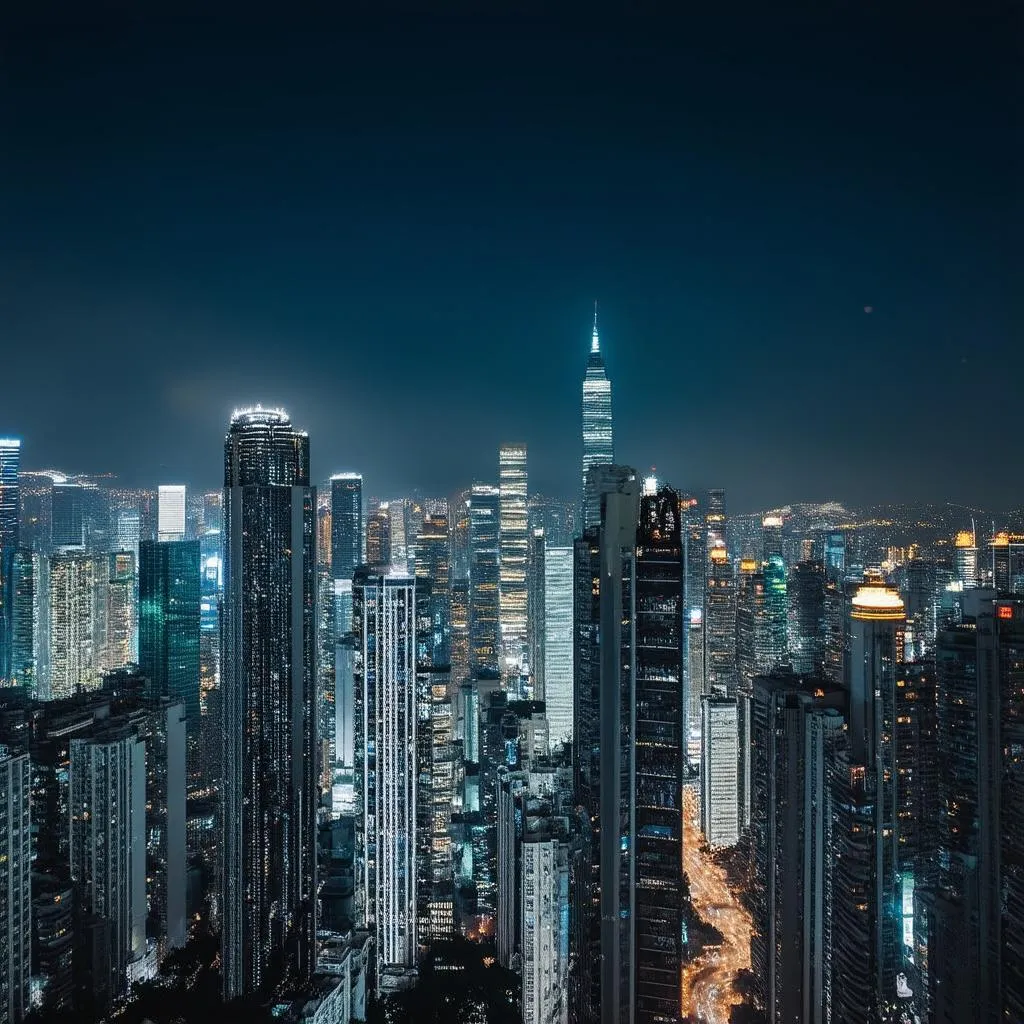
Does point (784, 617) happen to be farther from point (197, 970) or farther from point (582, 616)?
point (197, 970)

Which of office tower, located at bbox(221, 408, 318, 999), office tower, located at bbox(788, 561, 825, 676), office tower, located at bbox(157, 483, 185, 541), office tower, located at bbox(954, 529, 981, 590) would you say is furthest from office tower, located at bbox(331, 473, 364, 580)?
office tower, located at bbox(954, 529, 981, 590)

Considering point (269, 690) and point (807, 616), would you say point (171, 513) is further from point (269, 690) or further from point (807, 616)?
point (807, 616)

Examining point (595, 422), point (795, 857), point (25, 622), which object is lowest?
point (795, 857)

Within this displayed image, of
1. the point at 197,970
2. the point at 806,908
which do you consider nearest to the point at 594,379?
the point at 806,908

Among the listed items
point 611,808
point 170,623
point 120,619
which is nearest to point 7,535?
point 170,623

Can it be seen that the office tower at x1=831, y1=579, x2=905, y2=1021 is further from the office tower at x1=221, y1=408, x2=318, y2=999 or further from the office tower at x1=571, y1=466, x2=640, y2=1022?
the office tower at x1=221, y1=408, x2=318, y2=999

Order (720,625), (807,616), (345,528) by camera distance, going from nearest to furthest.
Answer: (807,616) → (345,528) → (720,625)
